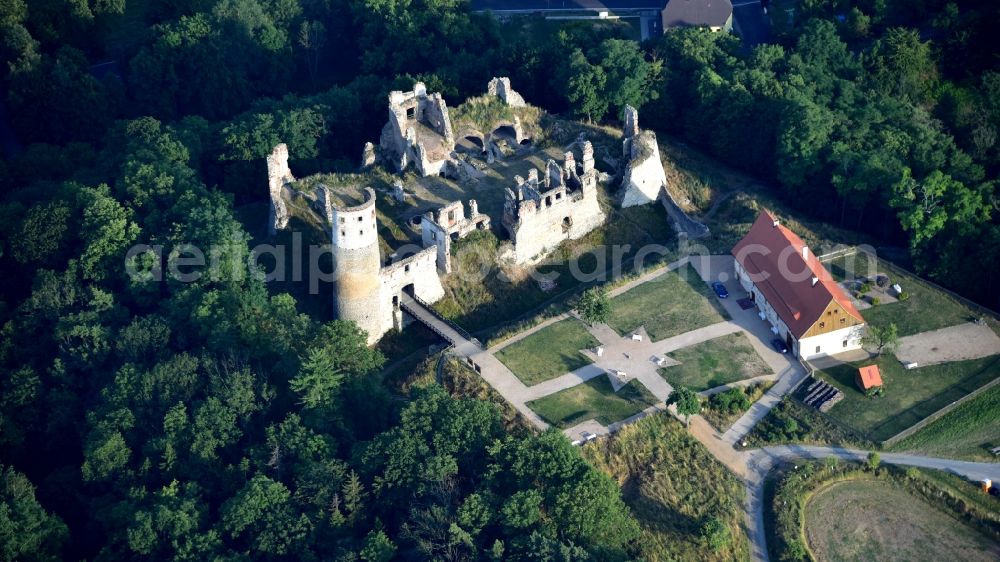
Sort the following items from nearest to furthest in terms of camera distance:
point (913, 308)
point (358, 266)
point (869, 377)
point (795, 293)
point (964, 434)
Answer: point (964, 434), point (869, 377), point (358, 266), point (795, 293), point (913, 308)

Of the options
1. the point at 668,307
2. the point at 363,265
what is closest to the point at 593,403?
the point at 668,307

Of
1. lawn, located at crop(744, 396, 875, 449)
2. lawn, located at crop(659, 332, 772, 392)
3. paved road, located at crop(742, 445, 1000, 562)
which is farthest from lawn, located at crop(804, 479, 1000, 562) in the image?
lawn, located at crop(659, 332, 772, 392)

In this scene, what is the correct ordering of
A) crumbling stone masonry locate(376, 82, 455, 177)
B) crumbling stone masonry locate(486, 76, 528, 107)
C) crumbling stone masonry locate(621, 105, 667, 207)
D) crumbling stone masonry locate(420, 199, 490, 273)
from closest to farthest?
crumbling stone masonry locate(420, 199, 490, 273)
crumbling stone masonry locate(621, 105, 667, 207)
crumbling stone masonry locate(376, 82, 455, 177)
crumbling stone masonry locate(486, 76, 528, 107)

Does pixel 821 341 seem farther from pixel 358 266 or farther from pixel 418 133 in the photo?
pixel 418 133

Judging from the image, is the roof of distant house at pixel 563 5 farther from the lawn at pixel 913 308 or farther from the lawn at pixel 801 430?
the lawn at pixel 801 430

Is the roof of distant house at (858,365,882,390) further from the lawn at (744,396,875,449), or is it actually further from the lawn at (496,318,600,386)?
the lawn at (496,318,600,386)

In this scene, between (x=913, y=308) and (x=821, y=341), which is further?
(x=913, y=308)

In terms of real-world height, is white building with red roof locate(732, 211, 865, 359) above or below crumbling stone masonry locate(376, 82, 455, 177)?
below
